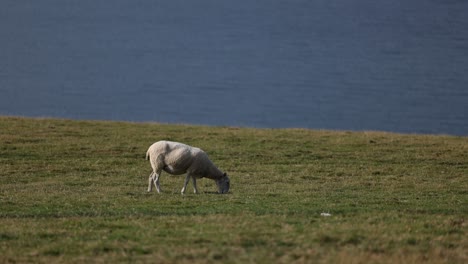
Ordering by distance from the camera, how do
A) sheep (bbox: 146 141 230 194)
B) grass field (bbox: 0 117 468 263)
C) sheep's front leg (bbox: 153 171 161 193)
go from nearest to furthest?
grass field (bbox: 0 117 468 263) → sheep (bbox: 146 141 230 194) → sheep's front leg (bbox: 153 171 161 193)

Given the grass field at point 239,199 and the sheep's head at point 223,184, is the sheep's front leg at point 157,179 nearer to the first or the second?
the grass field at point 239,199

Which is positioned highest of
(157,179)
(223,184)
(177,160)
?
(177,160)

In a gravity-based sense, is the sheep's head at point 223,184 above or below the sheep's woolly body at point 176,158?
below

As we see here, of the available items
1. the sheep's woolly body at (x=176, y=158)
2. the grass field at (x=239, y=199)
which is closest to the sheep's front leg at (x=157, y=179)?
the sheep's woolly body at (x=176, y=158)

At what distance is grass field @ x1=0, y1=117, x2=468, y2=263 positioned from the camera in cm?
1365

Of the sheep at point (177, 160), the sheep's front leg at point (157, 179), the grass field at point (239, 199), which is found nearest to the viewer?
the grass field at point (239, 199)

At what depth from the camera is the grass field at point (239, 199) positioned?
→ 13648 mm

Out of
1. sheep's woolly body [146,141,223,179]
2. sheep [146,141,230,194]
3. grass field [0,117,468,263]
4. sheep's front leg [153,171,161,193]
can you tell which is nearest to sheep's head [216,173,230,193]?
grass field [0,117,468,263]

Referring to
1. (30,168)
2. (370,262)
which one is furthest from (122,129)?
(370,262)

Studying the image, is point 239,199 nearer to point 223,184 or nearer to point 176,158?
point 176,158

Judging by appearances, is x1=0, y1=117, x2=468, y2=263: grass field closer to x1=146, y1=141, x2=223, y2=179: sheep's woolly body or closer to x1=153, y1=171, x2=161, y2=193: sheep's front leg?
x1=153, y1=171, x2=161, y2=193: sheep's front leg

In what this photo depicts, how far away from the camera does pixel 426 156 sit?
35.4 m

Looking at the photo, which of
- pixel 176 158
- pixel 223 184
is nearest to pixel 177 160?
pixel 176 158

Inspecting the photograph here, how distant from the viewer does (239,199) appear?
21.0 meters
